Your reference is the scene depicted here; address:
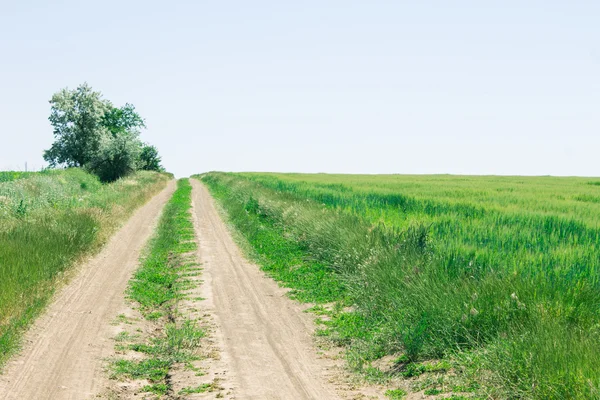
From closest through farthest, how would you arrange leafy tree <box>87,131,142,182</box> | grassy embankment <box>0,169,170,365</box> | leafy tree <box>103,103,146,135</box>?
grassy embankment <box>0,169,170,365</box>, leafy tree <box>87,131,142,182</box>, leafy tree <box>103,103,146,135</box>

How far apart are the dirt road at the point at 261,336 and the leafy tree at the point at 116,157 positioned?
46.7m

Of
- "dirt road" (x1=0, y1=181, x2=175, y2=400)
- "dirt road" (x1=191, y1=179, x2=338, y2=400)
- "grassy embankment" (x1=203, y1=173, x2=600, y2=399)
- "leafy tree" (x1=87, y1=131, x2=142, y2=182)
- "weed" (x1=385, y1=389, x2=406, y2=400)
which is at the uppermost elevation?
"leafy tree" (x1=87, y1=131, x2=142, y2=182)

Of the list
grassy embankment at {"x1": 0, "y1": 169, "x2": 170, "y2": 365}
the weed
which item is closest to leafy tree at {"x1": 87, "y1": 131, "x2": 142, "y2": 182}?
grassy embankment at {"x1": 0, "y1": 169, "x2": 170, "y2": 365}

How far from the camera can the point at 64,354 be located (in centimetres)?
844

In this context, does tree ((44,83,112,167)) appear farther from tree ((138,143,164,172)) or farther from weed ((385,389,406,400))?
Result: weed ((385,389,406,400))

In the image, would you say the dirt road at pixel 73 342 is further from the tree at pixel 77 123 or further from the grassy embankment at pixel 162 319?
the tree at pixel 77 123

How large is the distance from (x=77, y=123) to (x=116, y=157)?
36.8 ft

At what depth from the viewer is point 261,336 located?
9617mm

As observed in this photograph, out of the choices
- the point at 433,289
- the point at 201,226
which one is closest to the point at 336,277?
the point at 433,289

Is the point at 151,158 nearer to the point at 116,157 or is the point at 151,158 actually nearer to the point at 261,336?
the point at 116,157

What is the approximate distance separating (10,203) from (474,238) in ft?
55.5

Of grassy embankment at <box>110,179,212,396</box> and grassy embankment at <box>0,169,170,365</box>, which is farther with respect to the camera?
grassy embankment at <box>0,169,170,365</box>

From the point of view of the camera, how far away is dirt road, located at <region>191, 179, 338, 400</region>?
7383 mm

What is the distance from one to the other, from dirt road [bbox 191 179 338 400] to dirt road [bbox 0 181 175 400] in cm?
192
